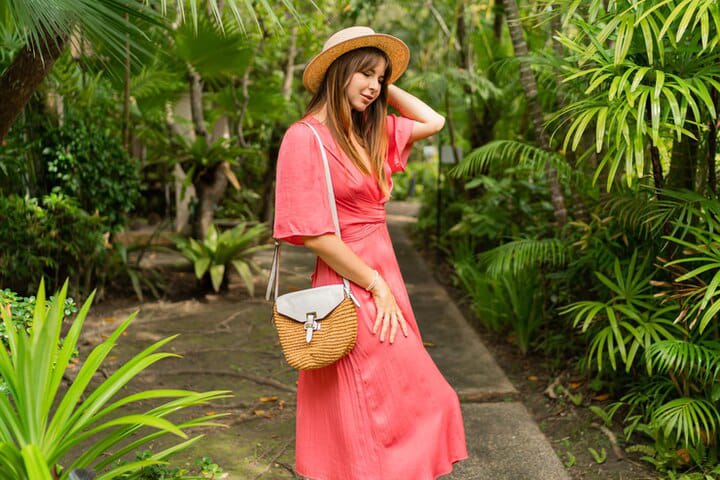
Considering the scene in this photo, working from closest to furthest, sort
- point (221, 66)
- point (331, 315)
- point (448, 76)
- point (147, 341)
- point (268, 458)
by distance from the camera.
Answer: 1. point (331, 315)
2. point (268, 458)
3. point (147, 341)
4. point (221, 66)
5. point (448, 76)

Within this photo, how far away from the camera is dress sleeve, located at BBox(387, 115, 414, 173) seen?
8.18 ft

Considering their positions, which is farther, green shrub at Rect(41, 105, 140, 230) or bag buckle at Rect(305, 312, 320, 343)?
green shrub at Rect(41, 105, 140, 230)

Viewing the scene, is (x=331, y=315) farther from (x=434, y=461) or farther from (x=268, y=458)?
(x=268, y=458)

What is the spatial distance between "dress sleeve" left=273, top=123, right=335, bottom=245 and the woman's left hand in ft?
0.83

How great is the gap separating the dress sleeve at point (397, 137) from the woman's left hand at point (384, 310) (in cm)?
46

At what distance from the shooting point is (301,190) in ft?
7.06

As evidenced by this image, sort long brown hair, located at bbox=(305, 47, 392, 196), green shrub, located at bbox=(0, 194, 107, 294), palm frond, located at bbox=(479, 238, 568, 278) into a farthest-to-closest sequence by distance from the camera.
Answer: green shrub, located at bbox=(0, 194, 107, 294) < palm frond, located at bbox=(479, 238, 568, 278) < long brown hair, located at bbox=(305, 47, 392, 196)

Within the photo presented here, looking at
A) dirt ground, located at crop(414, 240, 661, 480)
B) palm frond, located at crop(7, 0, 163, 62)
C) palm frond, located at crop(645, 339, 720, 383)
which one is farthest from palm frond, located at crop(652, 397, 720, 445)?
palm frond, located at crop(7, 0, 163, 62)

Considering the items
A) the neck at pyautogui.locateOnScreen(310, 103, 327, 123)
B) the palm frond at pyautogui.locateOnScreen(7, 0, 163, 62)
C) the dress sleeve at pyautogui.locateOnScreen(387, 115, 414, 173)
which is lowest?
the dress sleeve at pyautogui.locateOnScreen(387, 115, 414, 173)

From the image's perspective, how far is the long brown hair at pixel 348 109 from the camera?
224 centimetres

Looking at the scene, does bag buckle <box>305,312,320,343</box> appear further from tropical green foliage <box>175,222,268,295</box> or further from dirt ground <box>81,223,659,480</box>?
tropical green foliage <box>175,222,268,295</box>

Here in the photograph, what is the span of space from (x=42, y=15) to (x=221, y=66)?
393 centimetres

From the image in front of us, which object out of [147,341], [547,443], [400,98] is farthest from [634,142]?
[147,341]

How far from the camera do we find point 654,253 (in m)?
3.58
